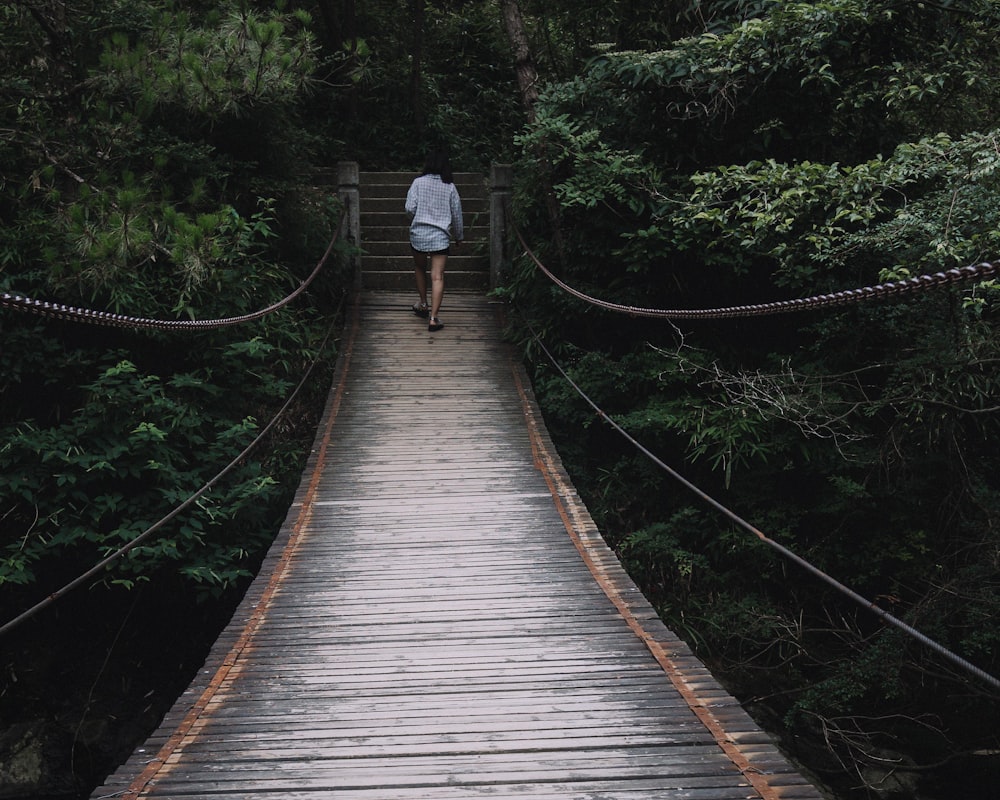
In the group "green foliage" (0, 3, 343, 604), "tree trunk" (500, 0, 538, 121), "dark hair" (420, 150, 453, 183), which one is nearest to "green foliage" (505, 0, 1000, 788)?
"tree trunk" (500, 0, 538, 121)

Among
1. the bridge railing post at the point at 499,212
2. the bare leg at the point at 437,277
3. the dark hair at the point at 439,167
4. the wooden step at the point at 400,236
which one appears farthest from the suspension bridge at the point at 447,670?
the wooden step at the point at 400,236

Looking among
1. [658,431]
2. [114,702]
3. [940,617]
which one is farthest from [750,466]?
[114,702]

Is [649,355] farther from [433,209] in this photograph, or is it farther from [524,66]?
[524,66]

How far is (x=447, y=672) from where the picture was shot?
2.93 m

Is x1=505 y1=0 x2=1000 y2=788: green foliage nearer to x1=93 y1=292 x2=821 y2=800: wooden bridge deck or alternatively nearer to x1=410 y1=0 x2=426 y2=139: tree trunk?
x1=93 y1=292 x2=821 y2=800: wooden bridge deck

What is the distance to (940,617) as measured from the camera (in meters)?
4.64

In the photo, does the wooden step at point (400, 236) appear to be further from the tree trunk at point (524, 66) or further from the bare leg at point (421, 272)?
the tree trunk at point (524, 66)

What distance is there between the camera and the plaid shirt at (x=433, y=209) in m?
7.45

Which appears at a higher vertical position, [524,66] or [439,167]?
[524,66]

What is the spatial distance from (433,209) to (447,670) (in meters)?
5.25

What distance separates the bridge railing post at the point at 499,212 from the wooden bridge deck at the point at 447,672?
3777 mm

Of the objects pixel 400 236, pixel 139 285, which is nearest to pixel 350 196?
pixel 400 236

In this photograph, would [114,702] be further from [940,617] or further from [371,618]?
[940,617]

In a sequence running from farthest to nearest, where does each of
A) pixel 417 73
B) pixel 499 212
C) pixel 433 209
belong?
pixel 417 73 < pixel 499 212 < pixel 433 209
